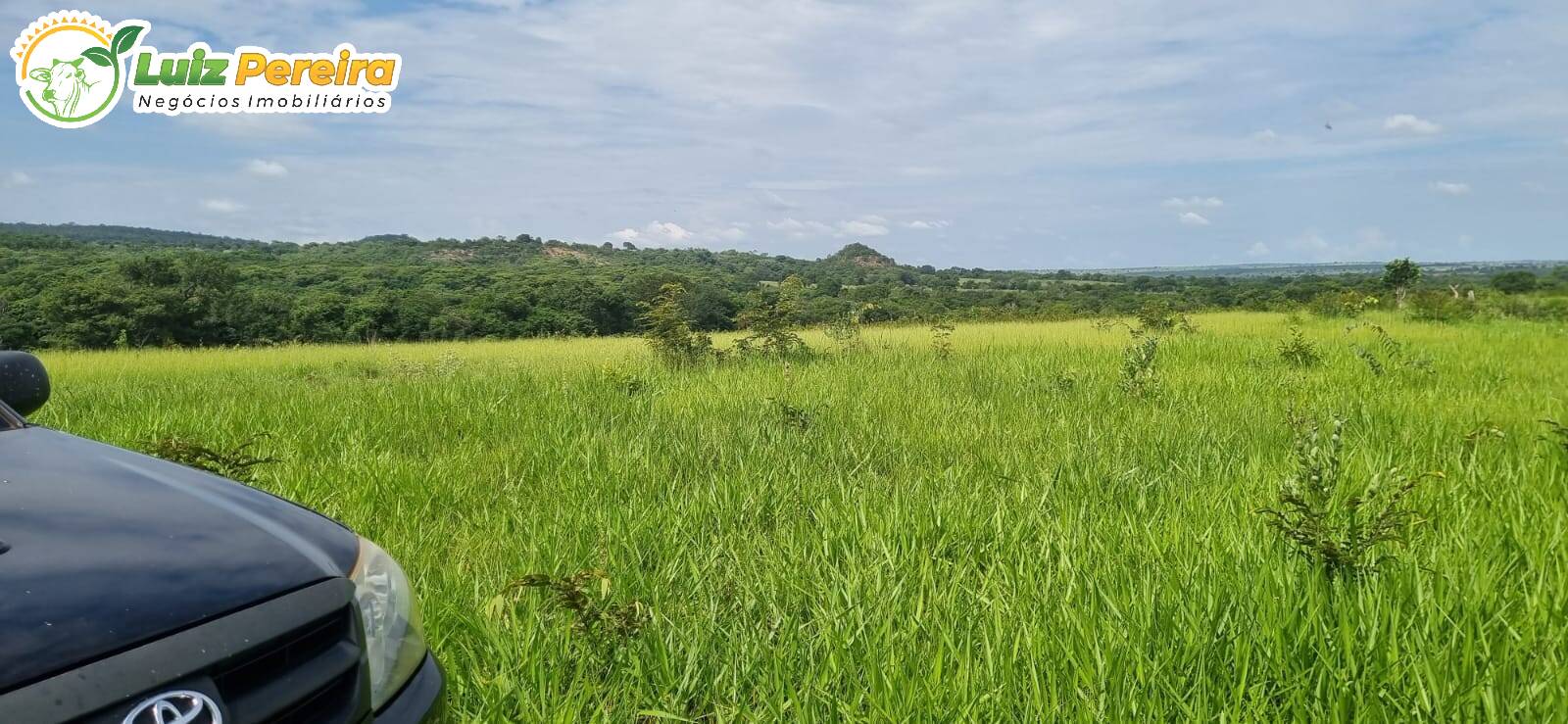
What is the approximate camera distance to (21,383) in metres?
2.14

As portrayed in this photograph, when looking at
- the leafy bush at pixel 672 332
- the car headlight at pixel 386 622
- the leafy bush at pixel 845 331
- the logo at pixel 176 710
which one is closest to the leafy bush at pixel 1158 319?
the leafy bush at pixel 845 331

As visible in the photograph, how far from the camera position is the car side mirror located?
6.90 feet

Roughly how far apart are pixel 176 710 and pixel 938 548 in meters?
2.46

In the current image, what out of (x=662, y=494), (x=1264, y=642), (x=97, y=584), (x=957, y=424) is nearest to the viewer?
(x=97, y=584)

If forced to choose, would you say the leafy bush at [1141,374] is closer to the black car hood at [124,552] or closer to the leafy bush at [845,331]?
the leafy bush at [845,331]

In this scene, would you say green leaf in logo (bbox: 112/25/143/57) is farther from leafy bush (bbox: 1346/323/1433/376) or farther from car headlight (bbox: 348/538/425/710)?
leafy bush (bbox: 1346/323/1433/376)

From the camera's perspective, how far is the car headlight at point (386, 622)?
1299mm

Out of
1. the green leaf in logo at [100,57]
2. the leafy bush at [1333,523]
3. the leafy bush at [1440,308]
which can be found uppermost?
the green leaf in logo at [100,57]

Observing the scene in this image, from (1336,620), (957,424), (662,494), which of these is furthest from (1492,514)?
(662,494)

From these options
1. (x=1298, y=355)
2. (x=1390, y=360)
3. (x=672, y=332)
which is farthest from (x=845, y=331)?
(x=1390, y=360)

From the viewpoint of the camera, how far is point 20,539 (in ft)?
3.69

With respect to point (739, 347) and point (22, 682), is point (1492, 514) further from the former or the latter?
point (739, 347)

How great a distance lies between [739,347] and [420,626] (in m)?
9.02

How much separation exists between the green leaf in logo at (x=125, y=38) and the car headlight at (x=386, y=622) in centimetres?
1323
